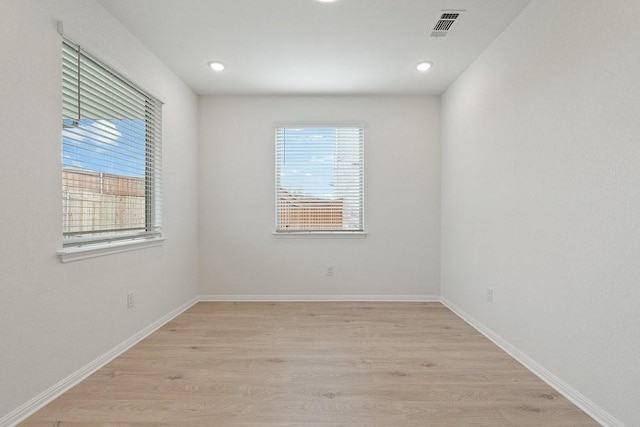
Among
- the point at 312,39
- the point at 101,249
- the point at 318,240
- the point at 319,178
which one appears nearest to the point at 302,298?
the point at 318,240

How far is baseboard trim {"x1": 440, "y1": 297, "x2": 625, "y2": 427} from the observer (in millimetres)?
1754

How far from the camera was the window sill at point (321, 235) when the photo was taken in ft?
13.8

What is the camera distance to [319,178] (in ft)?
14.0

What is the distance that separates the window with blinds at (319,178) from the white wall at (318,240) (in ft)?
0.38

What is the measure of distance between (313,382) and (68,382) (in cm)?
151

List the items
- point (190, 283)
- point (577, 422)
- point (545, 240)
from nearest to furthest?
1. point (577, 422)
2. point (545, 240)
3. point (190, 283)

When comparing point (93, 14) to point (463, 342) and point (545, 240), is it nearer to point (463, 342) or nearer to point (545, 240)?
point (545, 240)

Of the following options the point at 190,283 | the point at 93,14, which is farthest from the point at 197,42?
the point at 190,283

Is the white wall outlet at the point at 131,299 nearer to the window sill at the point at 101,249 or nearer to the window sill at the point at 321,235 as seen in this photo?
the window sill at the point at 101,249

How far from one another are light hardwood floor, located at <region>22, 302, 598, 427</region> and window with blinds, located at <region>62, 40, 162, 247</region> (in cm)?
97

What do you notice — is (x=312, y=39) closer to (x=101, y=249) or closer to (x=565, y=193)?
(x=565, y=193)

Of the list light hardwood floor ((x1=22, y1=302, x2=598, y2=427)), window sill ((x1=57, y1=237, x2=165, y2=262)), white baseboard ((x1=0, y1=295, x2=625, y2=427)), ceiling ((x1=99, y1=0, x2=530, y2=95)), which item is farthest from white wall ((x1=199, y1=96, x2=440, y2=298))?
window sill ((x1=57, y1=237, x2=165, y2=262))

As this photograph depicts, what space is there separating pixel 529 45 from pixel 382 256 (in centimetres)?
262

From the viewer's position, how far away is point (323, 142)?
13.9 ft
